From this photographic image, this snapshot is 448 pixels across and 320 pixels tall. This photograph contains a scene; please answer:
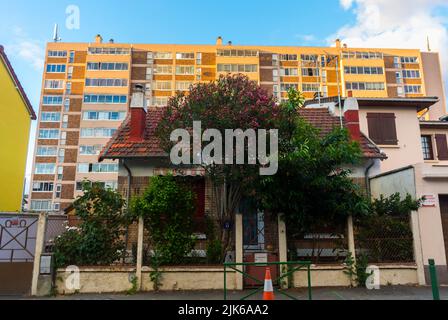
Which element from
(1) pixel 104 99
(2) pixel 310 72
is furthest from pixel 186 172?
(2) pixel 310 72

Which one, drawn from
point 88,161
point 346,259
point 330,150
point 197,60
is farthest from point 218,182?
point 197,60

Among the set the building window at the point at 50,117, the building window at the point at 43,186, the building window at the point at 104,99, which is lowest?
the building window at the point at 43,186

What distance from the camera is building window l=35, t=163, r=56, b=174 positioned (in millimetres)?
52781

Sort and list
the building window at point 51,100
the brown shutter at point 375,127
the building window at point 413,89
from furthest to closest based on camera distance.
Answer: the building window at point 413,89, the building window at point 51,100, the brown shutter at point 375,127

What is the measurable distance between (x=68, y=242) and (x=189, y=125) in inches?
176

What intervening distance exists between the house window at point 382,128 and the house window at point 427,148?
9.18ft

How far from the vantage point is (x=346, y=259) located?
32.2ft

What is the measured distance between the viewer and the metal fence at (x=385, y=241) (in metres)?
9.98

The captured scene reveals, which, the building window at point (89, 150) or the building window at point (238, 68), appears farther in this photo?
the building window at point (238, 68)

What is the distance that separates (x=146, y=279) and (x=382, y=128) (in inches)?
488

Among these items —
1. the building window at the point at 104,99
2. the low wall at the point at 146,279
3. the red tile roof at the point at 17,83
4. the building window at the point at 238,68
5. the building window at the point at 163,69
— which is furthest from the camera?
the building window at the point at 163,69

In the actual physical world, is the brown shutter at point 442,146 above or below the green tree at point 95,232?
above

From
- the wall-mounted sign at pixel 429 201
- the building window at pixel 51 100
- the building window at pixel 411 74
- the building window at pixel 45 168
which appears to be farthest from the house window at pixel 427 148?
the building window at pixel 51 100

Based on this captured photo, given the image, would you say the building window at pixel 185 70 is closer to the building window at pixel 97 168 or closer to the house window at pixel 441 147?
the building window at pixel 97 168
